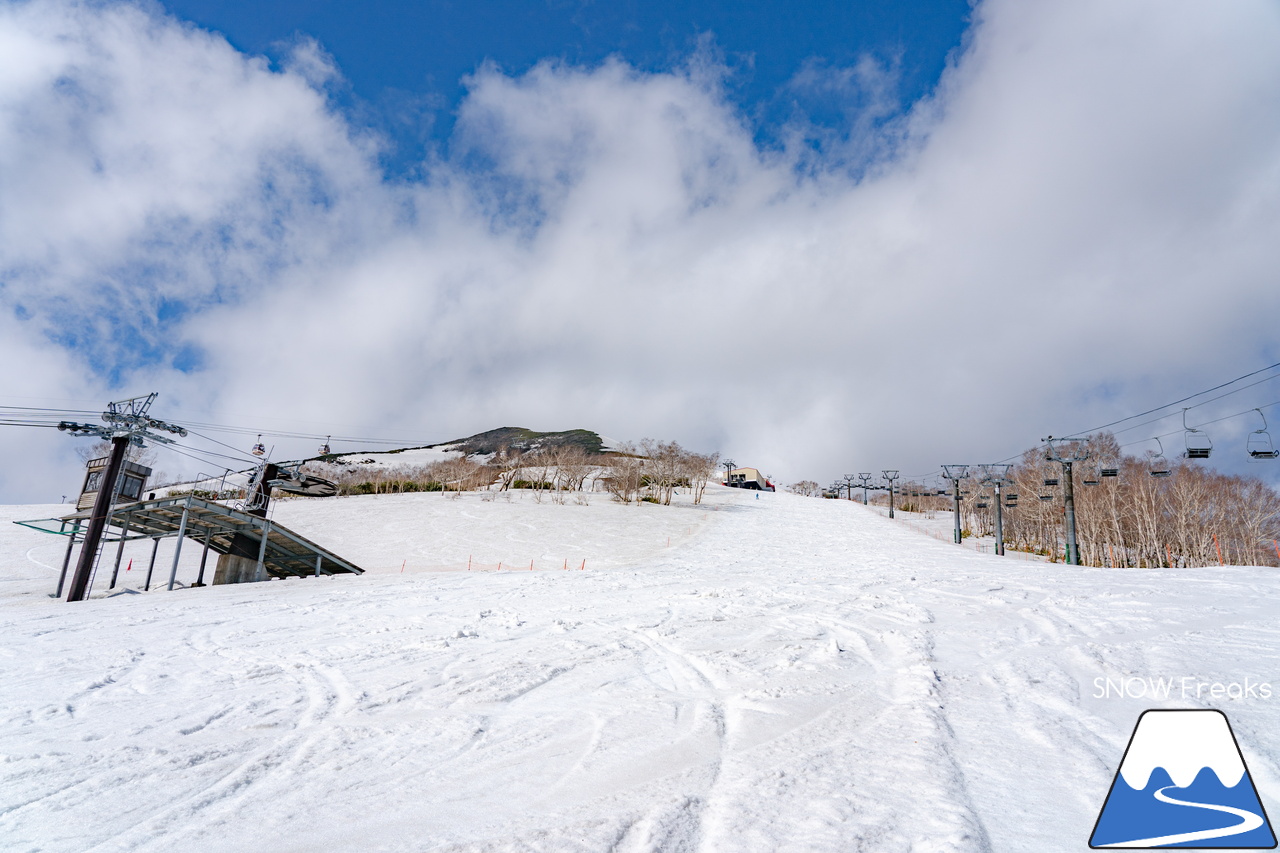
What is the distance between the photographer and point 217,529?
23.3 m

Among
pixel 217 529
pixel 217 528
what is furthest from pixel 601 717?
→ pixel 217 529

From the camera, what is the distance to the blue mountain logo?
138 inches

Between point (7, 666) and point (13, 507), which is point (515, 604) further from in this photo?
point (13, 507)

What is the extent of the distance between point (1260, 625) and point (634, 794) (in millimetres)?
14266

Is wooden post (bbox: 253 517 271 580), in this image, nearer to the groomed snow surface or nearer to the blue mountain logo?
the groomed snow surface

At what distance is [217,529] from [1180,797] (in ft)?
94.5

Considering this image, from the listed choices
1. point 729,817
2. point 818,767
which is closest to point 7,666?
point 729,817

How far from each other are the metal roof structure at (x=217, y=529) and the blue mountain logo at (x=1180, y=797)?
24.2 m

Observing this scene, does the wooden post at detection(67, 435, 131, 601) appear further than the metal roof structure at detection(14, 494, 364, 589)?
No

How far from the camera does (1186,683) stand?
24.7 feet

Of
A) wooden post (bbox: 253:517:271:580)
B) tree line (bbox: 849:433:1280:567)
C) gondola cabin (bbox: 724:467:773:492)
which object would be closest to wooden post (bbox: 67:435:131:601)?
wooden post (bbox: 253:517:271:580)

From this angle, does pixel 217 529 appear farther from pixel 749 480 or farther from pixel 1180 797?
pixel 749 480

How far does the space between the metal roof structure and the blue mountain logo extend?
24219 millimetres

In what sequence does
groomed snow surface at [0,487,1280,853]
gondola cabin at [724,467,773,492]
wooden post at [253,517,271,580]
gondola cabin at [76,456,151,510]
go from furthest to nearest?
gondola cabin at [724,467,773,492] < wooden post at [253,517,271,580] < gondola cabin at [76,456,151,510] < groomed snow surface at [0,487,1280,853]
